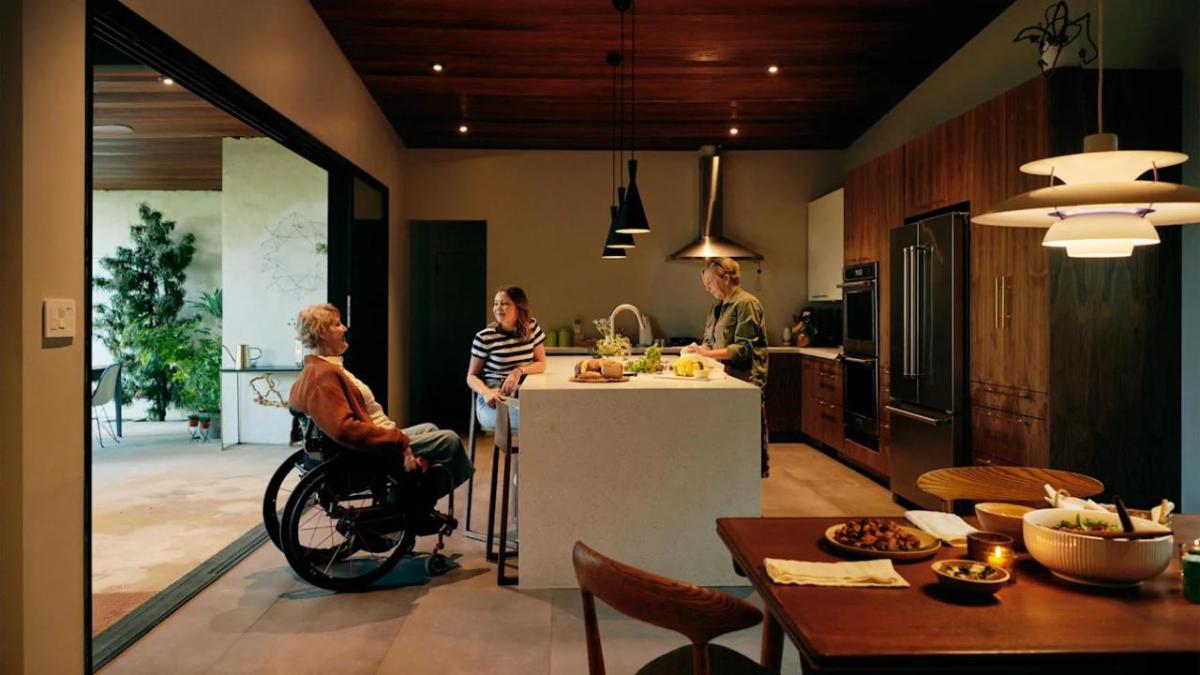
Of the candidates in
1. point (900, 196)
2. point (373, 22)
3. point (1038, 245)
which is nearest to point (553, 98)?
point (373, 22)

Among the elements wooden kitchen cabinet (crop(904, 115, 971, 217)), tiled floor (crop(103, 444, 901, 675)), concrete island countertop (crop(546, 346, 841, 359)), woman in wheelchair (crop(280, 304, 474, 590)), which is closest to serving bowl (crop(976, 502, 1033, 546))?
tiled floor (crop(103, 444, 901, 675))

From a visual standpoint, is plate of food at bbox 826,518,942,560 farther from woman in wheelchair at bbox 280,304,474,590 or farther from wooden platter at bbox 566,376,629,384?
woman in wheelchair at bbox 280,304,474,590

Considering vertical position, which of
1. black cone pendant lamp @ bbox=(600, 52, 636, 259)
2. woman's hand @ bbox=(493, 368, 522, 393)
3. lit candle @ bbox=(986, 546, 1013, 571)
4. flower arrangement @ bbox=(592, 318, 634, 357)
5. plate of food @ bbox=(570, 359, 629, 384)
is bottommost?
lit candle @ bbox=(986, 546, 1013, 571)

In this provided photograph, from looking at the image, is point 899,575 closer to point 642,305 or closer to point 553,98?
point 553,98

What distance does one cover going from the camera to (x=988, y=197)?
4.05 metres

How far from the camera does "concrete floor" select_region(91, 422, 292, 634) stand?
3539 mm

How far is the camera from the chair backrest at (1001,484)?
2135mm

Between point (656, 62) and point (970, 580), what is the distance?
4.98 meters

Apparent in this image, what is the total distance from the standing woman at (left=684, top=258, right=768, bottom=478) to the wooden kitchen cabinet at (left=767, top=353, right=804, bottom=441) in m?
2.91

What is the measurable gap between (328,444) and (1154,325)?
3661 millimetres

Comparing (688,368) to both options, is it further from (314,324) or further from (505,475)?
(314,324)

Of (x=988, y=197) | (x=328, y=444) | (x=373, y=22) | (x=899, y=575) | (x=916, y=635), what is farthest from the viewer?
(x=373, y=22)

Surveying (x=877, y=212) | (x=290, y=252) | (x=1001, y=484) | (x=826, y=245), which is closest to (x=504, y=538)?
(x=1001, y=484)

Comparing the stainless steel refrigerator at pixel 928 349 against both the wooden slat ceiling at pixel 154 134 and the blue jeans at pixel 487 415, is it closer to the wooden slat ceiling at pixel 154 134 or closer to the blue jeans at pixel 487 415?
the blue jeans at pixel 487 415
